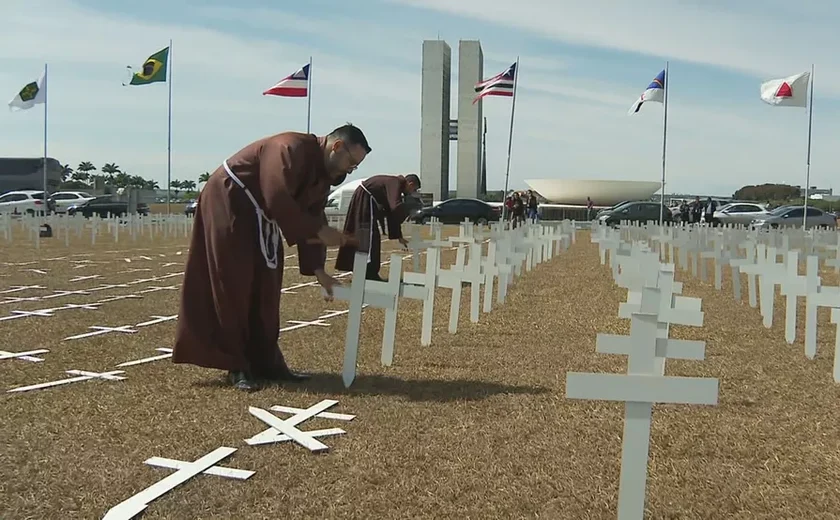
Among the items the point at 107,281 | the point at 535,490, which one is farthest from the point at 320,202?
the point at 107,281

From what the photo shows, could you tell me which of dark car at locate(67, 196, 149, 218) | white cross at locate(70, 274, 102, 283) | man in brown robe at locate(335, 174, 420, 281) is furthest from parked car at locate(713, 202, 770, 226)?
white cross at locate(70, 274, 102, 283)

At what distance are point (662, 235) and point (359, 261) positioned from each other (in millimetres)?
11255

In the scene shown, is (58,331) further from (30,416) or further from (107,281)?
(107,281)

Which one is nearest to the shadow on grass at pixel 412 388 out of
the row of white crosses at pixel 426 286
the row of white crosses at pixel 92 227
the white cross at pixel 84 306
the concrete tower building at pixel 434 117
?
the row of white crosses at pixel 426 286

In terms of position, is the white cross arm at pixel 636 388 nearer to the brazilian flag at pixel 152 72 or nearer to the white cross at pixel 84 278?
the white cross at pixel 84 278

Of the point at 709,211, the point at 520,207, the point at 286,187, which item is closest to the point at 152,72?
the point at 520,207

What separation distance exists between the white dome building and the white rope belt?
57.3 m

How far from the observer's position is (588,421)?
4355 millimetres

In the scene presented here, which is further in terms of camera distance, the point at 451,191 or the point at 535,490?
the point at 451,191

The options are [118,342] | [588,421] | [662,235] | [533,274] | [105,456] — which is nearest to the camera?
[105,456]

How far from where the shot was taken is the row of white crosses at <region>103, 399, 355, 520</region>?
10.4 ft

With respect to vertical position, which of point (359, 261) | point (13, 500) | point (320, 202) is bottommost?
point (13, 500)

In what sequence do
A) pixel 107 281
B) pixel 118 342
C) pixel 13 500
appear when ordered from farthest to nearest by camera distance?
1. pixel 107 281
2. pixel 118 342
3. pixel 13 500

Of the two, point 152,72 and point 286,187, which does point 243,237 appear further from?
point 152,72
